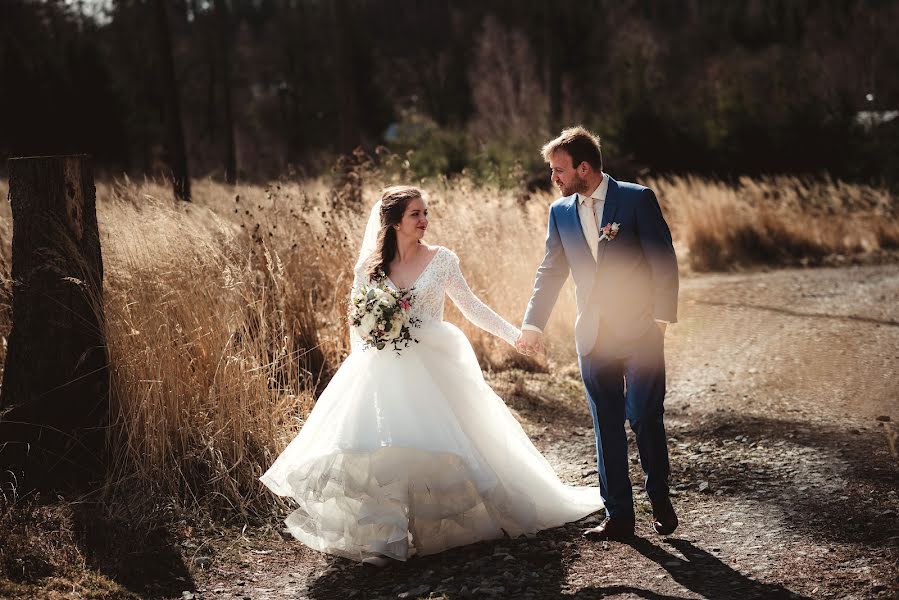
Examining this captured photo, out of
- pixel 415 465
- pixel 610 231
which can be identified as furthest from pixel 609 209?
pixel 415 465

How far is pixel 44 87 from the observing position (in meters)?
24.9

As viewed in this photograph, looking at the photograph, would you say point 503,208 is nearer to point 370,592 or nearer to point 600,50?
point 370,592

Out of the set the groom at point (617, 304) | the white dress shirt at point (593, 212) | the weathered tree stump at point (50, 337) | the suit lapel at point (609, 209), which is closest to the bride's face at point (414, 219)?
the groom at point (617, 304)

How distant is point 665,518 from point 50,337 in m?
3.34

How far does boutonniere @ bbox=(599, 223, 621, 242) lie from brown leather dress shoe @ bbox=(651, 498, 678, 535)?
1247mm

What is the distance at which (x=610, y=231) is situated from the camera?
3.91 metres

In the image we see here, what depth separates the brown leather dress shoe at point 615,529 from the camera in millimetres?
4109

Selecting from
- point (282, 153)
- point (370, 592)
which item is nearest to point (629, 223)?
point (370, 592)

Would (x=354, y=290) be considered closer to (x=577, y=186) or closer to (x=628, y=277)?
(x=577, y=186)

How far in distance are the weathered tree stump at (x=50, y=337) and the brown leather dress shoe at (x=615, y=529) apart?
8.86 feet

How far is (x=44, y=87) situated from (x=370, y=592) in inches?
980

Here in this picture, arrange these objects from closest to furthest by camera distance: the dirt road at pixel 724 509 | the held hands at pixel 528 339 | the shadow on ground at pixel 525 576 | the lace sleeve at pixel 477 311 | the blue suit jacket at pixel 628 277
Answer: the shadow on ground at pixel 525 576
the dirt road at pixel 724 509
the blue suit jacket at pixel 628 277
the held hands at pixel 528 339
the lace sleeve at pixel 477 311

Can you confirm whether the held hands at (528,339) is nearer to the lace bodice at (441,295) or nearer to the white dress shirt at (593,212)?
the lace bodice at (441,295)

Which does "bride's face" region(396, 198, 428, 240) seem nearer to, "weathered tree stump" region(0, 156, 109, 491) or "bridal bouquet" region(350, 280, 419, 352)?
"bridal bouquet" region(350, 280, 419, 352)
